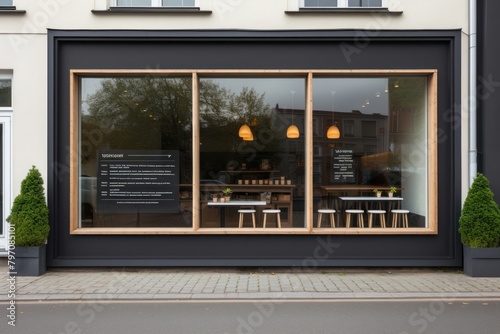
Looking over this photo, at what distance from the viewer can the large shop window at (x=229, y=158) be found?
8.60 metres

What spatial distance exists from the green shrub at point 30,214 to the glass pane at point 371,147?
5.67 m

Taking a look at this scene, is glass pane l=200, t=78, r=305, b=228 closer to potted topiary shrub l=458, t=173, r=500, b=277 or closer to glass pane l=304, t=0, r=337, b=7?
glass pane l=304, t=0, r=337, b=7

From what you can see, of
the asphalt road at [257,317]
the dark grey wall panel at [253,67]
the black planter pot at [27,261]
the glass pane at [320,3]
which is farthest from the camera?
the glass pane at [320,3]

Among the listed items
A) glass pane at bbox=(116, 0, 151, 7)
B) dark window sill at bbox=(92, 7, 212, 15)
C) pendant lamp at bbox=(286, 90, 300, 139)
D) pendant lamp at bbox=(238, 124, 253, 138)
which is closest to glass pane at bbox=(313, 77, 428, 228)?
pendant lamp at bbox=(286, 90, 300, 139)

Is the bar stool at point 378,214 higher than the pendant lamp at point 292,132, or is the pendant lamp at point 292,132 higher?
the pendant lamp at point 292,132

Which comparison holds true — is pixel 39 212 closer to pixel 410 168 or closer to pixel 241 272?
pixel 241 272

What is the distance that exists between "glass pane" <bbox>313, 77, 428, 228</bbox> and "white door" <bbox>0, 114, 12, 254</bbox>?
665 centimetres

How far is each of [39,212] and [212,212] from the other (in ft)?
11.4

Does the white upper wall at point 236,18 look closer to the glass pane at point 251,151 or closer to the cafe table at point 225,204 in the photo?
the glass pane at point 251,151

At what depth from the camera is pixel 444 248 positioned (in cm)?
838

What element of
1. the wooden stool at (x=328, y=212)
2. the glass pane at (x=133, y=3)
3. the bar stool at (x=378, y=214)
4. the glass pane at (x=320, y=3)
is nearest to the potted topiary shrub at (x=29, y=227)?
the glass pane at (x=133, y=3)

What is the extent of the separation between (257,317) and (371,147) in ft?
19.0

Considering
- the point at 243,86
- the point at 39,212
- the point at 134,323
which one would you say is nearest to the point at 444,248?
the point at 243,86

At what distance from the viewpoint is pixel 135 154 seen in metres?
A: 8.81
